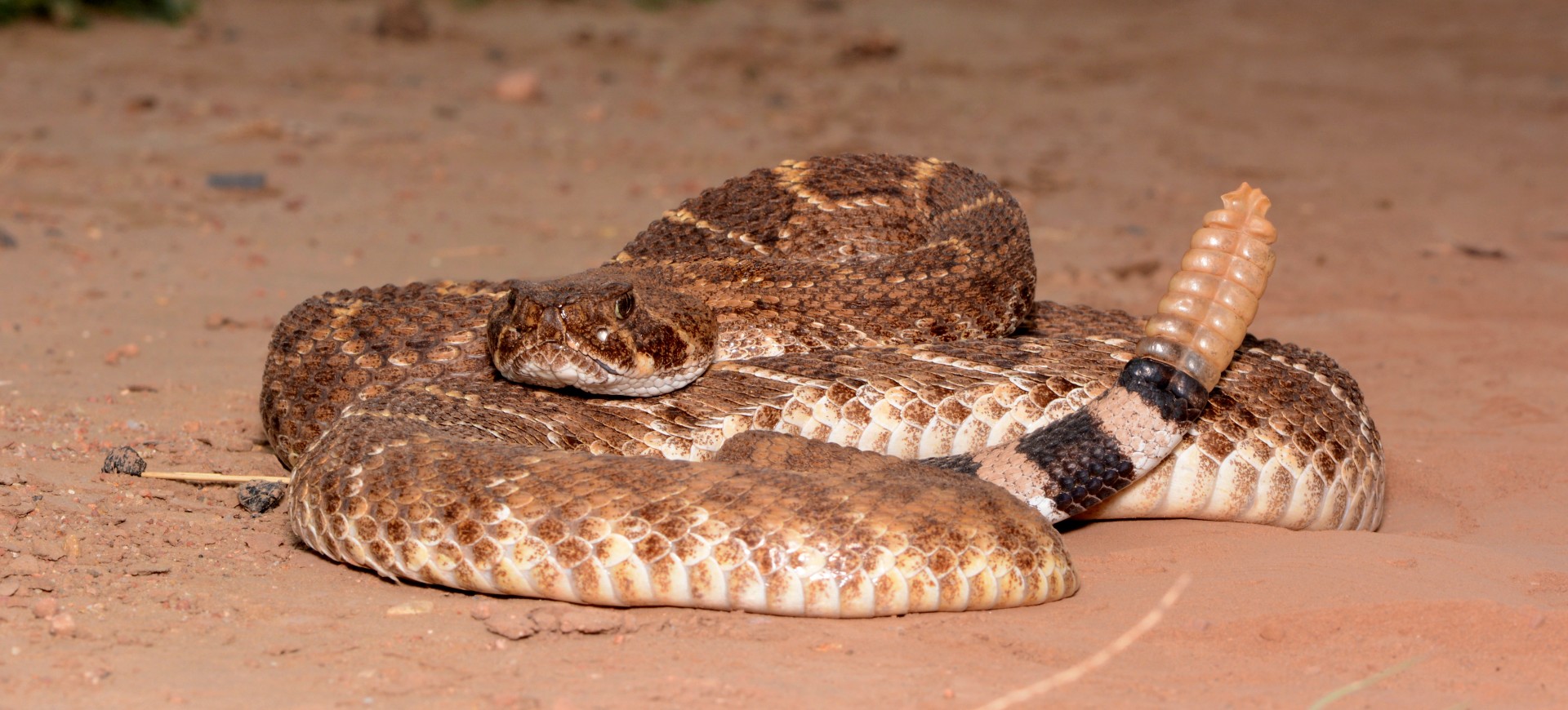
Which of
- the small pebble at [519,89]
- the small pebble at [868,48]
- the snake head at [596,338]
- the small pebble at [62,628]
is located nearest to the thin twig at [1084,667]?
the snake head at [596,338]

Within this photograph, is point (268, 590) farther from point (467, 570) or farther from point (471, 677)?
point (471, 677)

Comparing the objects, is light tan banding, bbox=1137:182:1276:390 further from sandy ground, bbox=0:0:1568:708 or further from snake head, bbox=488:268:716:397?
snake head, bbox=488:268:716:397

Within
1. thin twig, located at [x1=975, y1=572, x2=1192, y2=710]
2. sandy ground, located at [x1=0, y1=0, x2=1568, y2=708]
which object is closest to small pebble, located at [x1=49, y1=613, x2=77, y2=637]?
sandy ground, located at [x1=0, y1=0, x2=1568, y2=708]

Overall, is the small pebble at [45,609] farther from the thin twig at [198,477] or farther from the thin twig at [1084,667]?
the thin twig at [1084,667]

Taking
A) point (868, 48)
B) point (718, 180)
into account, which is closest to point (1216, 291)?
point (718, 180)

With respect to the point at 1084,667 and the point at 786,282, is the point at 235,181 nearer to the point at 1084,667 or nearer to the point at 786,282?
the point at 786,282
